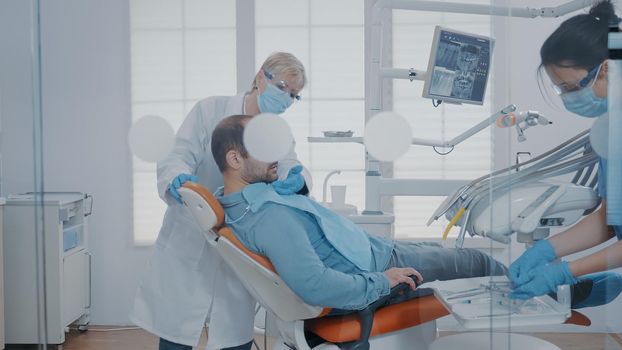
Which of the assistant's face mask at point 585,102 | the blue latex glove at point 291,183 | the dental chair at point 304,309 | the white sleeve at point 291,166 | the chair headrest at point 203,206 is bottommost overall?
the dental chair at point 304,309

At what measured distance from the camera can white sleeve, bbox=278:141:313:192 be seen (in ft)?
4.91

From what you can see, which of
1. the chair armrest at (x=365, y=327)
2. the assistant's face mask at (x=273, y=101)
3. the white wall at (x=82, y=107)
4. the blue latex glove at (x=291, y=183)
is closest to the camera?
the chair armrest at (x=365, y=327)

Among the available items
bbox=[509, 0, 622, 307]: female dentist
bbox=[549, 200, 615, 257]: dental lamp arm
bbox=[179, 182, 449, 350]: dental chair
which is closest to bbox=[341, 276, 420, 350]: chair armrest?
bbox=[179, 182, 449, 350]: dental chair

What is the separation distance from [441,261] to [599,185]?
1.44ft

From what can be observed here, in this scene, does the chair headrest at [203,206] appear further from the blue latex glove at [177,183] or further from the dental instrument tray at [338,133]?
the dental instrument tray at [338,133]

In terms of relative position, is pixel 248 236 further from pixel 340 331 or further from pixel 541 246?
pixel 541 246

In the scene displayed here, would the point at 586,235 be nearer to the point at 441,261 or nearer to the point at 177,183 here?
the point at 441,261

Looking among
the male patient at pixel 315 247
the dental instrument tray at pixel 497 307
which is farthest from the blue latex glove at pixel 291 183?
the dental instrument tray at pixel 497 307

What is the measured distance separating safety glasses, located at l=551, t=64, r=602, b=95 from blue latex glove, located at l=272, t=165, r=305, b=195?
0.64 meters

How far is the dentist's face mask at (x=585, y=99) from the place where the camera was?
1.16 metres

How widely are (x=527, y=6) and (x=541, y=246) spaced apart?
0.53m

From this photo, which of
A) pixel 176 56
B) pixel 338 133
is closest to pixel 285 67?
pixel 338 133

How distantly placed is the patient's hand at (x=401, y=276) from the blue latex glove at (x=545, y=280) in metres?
0.24

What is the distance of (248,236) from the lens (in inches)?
50.5
